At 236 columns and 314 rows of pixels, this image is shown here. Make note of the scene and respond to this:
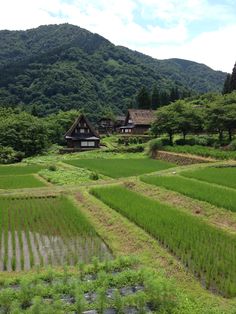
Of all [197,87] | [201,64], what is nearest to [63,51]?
[197,87]

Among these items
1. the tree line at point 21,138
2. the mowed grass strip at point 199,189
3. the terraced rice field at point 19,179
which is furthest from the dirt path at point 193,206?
the tree line at point 21,138

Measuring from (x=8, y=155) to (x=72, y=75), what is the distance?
2187 inches

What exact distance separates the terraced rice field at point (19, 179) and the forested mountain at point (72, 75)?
43.9 m

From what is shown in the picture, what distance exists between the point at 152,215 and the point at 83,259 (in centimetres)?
412

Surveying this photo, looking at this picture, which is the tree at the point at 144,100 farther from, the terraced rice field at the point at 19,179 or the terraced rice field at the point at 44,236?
the terraced rice field at the point at 44,236

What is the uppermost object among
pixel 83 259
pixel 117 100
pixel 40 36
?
pixel 40 36

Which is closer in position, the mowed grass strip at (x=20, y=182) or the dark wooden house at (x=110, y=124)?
the mowed grass strip at (x=20, y=182)

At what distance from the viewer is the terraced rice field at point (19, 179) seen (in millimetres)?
22612

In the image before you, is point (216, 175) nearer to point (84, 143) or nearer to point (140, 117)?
point (84, 143)

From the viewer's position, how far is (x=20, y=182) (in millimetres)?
23812

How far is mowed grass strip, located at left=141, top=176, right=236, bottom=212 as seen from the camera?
14688mm

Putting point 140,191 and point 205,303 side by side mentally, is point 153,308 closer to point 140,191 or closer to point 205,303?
point 205,303

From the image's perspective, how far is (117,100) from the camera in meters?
97.6

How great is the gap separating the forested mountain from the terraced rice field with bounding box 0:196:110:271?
5819cm
